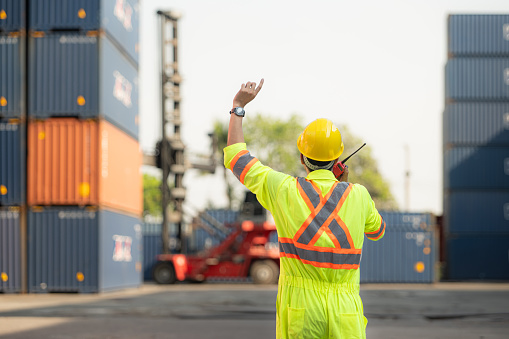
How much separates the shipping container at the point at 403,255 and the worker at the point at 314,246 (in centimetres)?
2804

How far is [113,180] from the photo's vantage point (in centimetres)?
1969

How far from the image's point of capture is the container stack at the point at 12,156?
734 inches

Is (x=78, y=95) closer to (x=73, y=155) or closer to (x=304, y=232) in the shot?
(x=73, y=155)

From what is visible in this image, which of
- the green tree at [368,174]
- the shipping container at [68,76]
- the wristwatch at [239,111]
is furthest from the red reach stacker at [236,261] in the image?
the green tree at [368,174]

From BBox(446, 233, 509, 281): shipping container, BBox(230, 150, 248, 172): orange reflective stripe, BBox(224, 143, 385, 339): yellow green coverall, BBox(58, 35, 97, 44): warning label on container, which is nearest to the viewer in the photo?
BBox(224, 143, 385, 339): yellow green coverall

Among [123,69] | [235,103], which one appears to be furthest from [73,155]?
[235,103]

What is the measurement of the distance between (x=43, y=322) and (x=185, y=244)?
714 inches

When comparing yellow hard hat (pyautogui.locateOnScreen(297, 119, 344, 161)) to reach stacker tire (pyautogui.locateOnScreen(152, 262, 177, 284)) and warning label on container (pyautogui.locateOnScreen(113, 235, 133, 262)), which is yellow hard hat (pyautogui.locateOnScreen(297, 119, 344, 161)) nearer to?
warning label on container (pyautogui.locateOnScreen(113, 235, 133, 262))

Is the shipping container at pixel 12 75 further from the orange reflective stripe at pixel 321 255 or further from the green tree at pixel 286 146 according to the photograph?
the green tree at pixel 286 146

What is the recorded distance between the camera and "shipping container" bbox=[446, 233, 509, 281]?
109 feet

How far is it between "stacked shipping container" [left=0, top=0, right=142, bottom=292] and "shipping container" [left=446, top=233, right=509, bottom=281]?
1881cm

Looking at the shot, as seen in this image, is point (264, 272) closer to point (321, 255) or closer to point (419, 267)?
point (419, 267)

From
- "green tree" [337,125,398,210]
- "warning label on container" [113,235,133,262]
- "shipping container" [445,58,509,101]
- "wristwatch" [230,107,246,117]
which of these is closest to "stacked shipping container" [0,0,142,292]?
"warning label on container" [113,235,133,262]

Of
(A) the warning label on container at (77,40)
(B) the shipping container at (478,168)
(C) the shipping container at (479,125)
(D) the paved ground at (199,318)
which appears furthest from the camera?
(C) the shipping container at (479,125)
